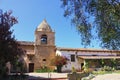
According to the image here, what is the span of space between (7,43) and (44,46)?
31.5 meters

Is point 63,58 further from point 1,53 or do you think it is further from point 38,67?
point 1,53

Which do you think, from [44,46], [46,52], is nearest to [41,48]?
[44,46]

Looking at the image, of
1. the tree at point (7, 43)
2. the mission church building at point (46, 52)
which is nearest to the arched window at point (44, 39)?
the mission church building at point (46, 52)

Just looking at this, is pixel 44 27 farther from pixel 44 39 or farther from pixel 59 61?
pixel 59 61

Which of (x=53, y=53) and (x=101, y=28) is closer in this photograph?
(x=101, y=28)

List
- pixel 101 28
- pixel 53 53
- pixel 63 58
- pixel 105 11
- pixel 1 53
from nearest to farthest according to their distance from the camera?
1. pixel 105 11
2. pixel 101 28
3. pixel 1 53
4. pixel 63 58
5. pixel 53 53

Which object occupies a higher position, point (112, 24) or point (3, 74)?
point (112, 24)

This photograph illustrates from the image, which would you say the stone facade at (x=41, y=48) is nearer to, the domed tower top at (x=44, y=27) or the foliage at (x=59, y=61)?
the domed tower top at (x=44, y=27)

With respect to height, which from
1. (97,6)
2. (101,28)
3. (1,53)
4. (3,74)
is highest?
(97,6)

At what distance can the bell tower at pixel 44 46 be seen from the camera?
47406 millimetres

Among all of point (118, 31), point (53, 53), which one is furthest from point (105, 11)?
point (53, 53)

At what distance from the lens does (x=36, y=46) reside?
157 ft

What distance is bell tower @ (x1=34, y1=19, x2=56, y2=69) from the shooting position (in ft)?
156

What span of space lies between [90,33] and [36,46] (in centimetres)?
3453
